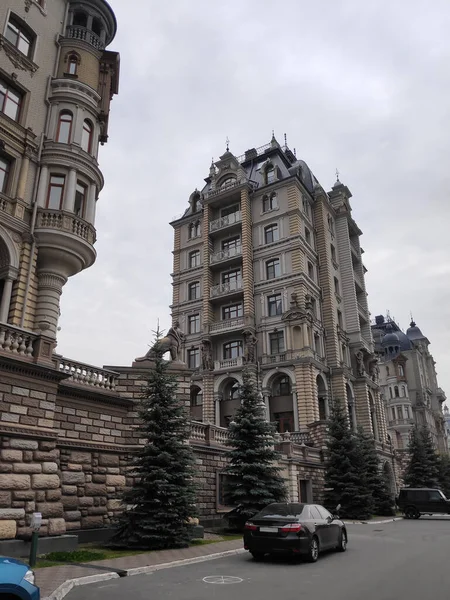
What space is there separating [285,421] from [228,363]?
6629mm

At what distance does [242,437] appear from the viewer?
20.2 m

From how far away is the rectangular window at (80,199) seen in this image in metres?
21.2

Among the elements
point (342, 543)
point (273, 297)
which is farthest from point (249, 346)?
point (342, 543)

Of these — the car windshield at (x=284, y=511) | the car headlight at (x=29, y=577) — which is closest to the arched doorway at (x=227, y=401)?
the car windshield at (x=284, y=511)

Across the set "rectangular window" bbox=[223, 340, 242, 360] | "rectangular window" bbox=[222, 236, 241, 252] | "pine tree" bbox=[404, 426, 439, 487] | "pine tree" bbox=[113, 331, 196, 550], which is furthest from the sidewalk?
"pine tree" bbox=[404, 426, 439, 487]

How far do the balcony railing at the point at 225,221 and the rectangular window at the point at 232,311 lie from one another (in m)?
7.51

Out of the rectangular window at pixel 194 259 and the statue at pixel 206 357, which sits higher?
the rectangular window at pixel 194 259

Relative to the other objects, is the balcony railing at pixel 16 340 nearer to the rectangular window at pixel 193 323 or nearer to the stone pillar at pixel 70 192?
the stone pillar at pixel 70 192

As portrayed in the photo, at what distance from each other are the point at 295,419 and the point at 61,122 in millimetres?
26539

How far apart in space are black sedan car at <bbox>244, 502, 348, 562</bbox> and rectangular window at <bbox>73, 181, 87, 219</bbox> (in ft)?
47.4

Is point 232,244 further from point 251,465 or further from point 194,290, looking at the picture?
point 251,465

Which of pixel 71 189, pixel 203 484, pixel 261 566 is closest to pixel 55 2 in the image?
pixel 71 189

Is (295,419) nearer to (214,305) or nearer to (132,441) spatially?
(214,305)

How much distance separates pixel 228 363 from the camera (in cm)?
4138
